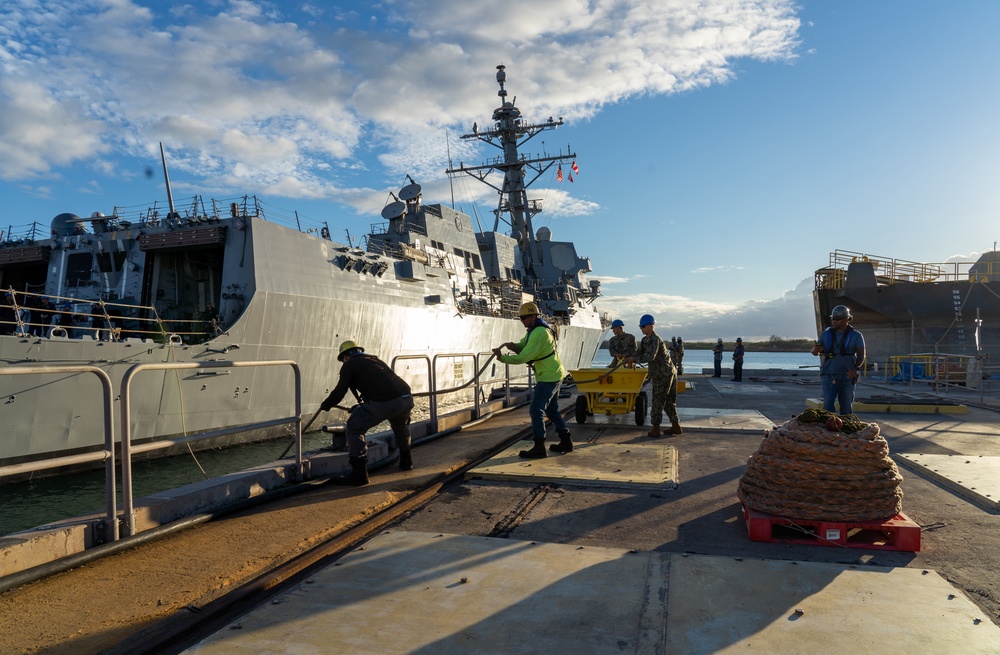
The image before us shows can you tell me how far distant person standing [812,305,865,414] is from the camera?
5.99m

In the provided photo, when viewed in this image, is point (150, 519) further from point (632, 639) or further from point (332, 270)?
point (332, 270)

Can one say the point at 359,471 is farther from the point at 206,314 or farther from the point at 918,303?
the point at 918,303

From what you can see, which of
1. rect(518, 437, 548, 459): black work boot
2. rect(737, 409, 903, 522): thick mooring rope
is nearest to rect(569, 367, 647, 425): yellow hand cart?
rect(518, 437, 548, 459): black work boot

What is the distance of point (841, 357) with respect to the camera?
6.07 m

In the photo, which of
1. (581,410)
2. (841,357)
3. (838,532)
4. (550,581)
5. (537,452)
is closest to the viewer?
(550,581)

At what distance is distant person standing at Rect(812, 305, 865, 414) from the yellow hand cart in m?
2.40

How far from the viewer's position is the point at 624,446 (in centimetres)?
644

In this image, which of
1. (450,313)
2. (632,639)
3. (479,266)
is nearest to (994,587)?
(632,639)

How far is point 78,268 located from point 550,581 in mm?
14826

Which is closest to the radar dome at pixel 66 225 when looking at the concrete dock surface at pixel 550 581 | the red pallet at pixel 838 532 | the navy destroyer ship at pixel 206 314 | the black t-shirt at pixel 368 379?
the navy destroyer ship at pixel 206 314

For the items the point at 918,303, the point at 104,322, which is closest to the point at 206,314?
the point at 104,322

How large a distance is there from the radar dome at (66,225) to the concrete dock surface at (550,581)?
42.2ft

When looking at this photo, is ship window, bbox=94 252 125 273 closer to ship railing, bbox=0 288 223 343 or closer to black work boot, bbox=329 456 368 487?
ship railing, bbox=0 288 223 343

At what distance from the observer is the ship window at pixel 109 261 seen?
43.5 feet
